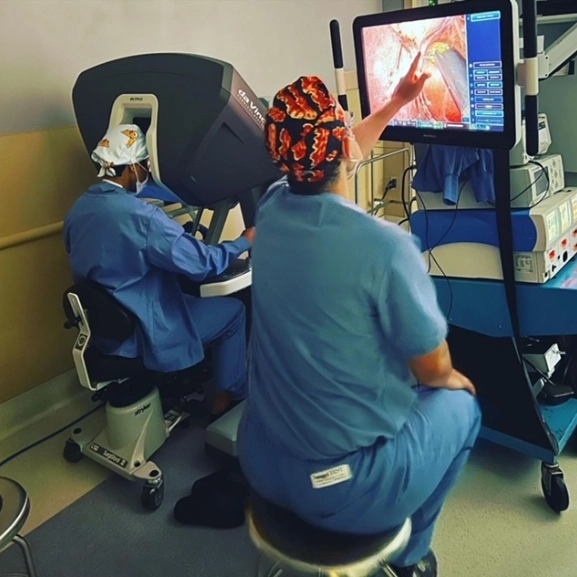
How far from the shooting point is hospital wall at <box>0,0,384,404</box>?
222 cm

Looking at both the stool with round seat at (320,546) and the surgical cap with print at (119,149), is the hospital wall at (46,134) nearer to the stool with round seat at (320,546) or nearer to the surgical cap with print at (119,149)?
the surgical cap with print at (119,149)

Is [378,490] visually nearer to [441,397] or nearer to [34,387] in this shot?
[441,397]

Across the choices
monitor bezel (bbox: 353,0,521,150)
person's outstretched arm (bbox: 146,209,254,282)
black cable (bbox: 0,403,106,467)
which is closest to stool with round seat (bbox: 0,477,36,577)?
person's outstretched arm (bbox: 146,209,254,282)

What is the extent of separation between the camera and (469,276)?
192cm

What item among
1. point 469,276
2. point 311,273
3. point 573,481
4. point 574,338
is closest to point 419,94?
point 469,276

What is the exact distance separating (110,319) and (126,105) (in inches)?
27.3

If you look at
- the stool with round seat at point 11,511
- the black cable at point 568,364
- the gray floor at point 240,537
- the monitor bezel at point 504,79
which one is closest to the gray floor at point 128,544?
the gray floor at point 240,537

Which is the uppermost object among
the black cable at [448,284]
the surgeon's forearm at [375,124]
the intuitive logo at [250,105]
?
the intuitive logo at [250,105]

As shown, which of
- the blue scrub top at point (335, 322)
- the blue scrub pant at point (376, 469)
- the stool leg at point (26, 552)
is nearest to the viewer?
the blue scrub top at point (335, 322)

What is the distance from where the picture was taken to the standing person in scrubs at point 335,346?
1120mm

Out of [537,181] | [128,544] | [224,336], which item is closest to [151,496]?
[128,544]

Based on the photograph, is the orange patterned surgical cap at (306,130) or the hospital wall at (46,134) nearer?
the orange patterned surgical cap at (306,130)

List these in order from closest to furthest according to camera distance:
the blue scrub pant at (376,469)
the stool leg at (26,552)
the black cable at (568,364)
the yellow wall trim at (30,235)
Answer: the blue scrub pant at (376,469) < the stool leg at (26,552) < the black cable at (568,364) < the yellow wall trim at (30,235)

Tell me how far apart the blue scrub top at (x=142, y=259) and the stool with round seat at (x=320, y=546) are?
87 cm
